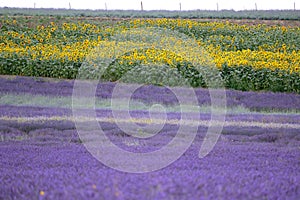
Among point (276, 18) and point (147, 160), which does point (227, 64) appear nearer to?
point (276, 18)

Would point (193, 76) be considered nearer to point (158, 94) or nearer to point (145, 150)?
point (158, 94)

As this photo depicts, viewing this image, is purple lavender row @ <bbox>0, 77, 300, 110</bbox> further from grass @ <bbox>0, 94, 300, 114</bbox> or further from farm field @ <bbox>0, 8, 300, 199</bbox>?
grass @ <bbox>0, 94, 300, 114</bbox>

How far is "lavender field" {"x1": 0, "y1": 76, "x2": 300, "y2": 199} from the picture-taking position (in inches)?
187

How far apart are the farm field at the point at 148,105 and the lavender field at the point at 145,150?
0.03 metres

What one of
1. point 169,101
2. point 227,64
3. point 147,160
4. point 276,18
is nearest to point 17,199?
point 147,160

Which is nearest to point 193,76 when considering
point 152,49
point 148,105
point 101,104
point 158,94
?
point 158,94

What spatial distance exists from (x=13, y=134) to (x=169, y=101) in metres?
7.66

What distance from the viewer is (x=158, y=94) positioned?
19125 millimetres

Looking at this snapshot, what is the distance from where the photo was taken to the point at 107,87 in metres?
20.4

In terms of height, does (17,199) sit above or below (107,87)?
above

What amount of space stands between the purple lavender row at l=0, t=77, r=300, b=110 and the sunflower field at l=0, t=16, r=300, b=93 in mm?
1911

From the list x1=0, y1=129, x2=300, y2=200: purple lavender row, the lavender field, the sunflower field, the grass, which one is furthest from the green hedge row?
x1=0, y1=129, x2=300, y2=200: purple lavender row

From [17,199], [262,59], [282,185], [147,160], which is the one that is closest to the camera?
[17,199]

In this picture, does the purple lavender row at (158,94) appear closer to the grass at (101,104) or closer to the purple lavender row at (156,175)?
the grass at (101,104)
